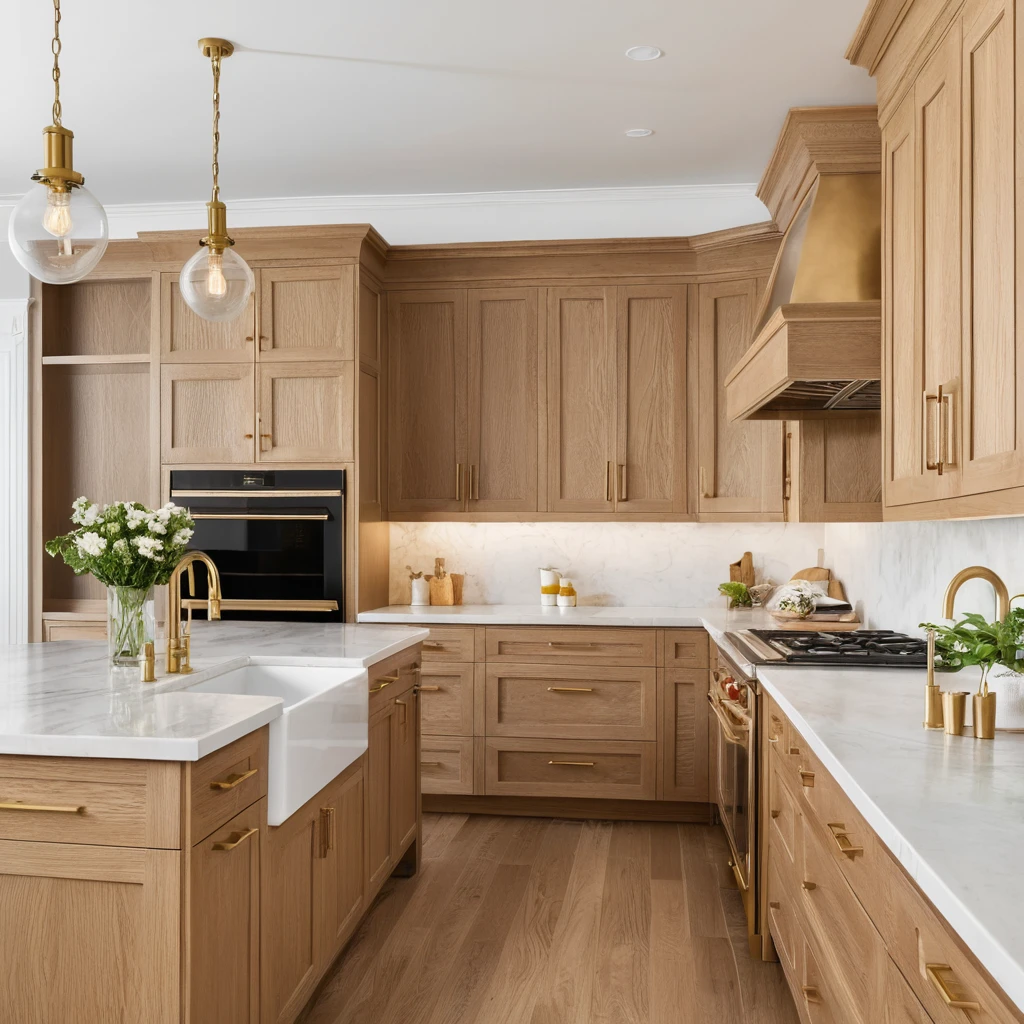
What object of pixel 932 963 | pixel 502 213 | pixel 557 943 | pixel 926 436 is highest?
pixel 502 213

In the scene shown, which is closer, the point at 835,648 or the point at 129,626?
the point at 129,626

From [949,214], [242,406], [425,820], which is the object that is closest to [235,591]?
[242,406]

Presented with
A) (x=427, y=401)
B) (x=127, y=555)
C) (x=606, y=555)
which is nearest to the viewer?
(x=127, y=555)

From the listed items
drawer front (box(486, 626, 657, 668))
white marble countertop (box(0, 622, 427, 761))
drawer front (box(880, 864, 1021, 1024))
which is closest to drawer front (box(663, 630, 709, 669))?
drawer front (box(486, 626, 657, 668))

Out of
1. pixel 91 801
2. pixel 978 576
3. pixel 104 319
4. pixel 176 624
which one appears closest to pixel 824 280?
pixel 978 576

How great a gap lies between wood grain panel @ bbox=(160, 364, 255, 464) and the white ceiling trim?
35.6 inches

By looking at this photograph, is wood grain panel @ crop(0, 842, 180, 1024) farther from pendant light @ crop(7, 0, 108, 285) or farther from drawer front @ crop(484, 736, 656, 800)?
drawer front @ crop(484, 736, 656, 800)

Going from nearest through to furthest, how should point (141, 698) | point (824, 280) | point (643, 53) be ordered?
point (141, 698) < point (824, 280) < point (643, 53)

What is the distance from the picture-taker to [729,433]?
458 cm

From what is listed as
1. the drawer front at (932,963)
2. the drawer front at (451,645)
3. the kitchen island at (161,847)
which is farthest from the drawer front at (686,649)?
the drawer front at (932,963)

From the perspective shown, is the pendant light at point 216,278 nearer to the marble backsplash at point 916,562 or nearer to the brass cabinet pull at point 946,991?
the marble backsplash at point 916,562

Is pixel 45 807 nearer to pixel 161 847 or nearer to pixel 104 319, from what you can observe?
pixel 161 847

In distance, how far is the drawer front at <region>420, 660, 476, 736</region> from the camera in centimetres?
440

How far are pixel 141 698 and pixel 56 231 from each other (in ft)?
3.33
